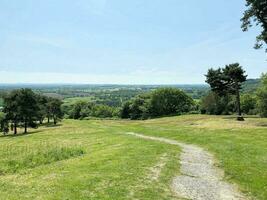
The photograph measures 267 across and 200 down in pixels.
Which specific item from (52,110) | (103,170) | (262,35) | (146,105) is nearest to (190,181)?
(103,170)

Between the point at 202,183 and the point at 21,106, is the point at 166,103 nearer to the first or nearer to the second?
the point at 21,106

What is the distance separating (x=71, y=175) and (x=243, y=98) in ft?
452

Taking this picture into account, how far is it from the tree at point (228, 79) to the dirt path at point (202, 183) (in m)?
49.3

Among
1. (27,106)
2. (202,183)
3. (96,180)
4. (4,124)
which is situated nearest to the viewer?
(96,180)

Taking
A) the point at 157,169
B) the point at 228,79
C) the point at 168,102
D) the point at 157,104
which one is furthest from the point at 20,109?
the point at 157,169

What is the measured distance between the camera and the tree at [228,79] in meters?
77.5

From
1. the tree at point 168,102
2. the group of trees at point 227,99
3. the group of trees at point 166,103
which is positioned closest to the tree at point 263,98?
the group of trees at point 227,99

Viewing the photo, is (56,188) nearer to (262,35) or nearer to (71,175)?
(71,175)

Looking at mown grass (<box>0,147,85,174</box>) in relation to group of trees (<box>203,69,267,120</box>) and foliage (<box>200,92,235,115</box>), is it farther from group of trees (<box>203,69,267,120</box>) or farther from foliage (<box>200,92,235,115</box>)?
foliage (<box>200,92,235,115</box>)

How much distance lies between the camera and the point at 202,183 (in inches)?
872

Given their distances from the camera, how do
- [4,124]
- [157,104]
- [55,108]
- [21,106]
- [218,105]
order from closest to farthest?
[21,106] → [4,124] → [55,108] → [218,105] → [157,104]

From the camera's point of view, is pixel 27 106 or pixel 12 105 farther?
pixel 27 106

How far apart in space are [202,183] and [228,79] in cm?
5979

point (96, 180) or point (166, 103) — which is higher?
point (96, 180)
